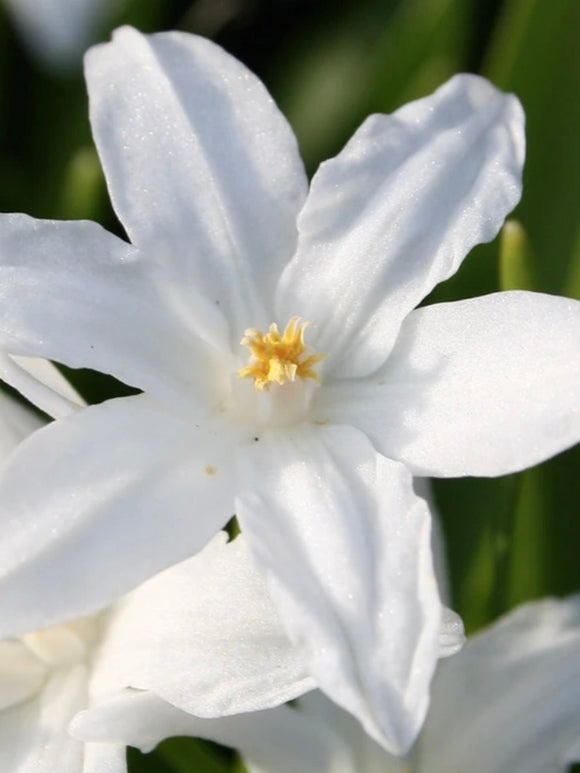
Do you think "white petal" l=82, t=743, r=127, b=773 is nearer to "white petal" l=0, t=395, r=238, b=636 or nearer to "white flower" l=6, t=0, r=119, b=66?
"white petal" l=0, t=395, r=238, b=636

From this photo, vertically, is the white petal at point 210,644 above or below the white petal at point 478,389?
below

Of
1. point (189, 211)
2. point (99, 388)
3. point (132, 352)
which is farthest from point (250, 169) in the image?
point (99, 388)

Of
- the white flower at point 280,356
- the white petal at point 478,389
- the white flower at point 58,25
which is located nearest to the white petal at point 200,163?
the white flower at point 280,356

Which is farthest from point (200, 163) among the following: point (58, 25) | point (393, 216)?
point (58, 25)

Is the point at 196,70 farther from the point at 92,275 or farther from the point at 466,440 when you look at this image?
the point at 466,440

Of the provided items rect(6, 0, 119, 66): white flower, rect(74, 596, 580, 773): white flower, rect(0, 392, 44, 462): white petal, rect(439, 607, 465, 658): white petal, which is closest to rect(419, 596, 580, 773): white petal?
rect(74, 596, 580, 773): white flower

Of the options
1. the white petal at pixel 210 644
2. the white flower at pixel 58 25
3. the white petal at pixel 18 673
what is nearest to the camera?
the white petal at pixel 210 644

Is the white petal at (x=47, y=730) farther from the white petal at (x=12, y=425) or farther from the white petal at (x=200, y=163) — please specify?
the white petal at (x=200, y=163)

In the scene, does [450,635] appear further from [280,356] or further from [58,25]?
[58,25]
